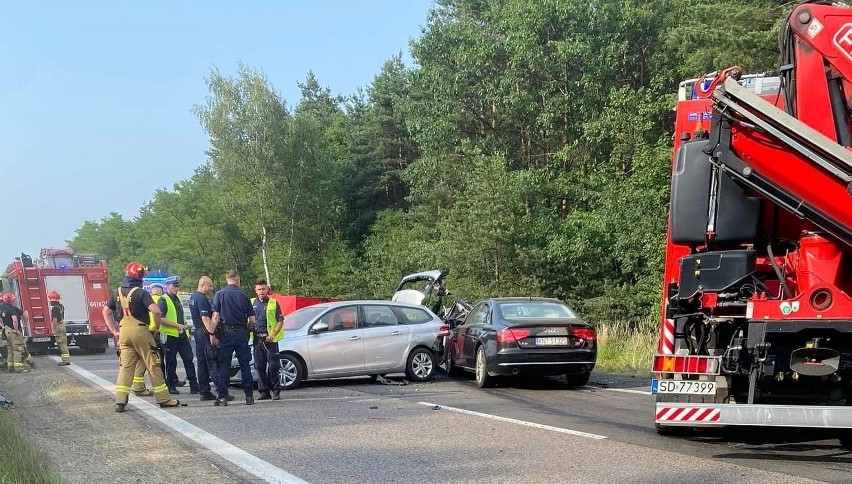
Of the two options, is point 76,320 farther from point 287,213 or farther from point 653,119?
point 287,213

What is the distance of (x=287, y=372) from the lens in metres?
14.6

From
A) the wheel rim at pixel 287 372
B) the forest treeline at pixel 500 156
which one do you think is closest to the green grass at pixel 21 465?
the wheel rim at pixel 287 372

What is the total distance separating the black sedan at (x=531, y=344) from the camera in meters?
13.6

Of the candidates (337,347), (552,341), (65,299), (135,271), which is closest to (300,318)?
(337,347)

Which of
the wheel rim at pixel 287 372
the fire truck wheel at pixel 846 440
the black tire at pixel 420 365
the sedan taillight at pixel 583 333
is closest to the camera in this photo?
the fire truck wheel at pixel 846 440

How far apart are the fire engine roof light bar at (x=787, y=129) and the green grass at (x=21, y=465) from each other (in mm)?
5823

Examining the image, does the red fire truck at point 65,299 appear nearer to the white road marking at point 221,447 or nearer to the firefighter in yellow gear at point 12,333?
the firefighter in yellow gear at point 12,333

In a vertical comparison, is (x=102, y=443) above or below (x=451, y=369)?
above

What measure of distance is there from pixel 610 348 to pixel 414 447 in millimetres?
11626

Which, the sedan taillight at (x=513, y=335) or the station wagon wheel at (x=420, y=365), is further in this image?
the station wagon wheel at (x=420, y=365)

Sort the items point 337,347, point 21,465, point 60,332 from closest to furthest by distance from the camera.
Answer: point 21,465, point 337,347, point 60,332

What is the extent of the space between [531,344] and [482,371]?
3.45ft

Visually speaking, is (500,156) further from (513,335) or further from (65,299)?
(513,335)

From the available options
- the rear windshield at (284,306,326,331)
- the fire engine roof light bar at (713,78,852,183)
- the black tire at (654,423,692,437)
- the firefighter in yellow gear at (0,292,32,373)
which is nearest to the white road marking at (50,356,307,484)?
the rear windshield at (284,306,326,331)
